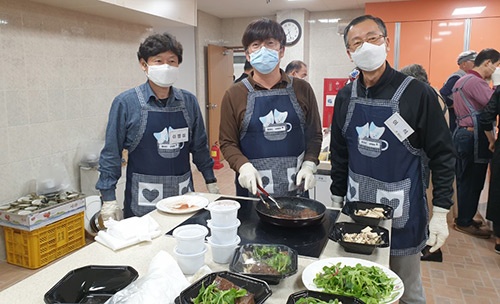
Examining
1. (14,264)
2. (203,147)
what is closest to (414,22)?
(203,147)

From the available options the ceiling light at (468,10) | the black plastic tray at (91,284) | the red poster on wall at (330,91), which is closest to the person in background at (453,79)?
the red poster on wall at (330,91)

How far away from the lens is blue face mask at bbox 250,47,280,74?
2037 millimetres

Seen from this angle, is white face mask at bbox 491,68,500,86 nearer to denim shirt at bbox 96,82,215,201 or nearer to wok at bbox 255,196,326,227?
wok at bbox 255,196,326,227

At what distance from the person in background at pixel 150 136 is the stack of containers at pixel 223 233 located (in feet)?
3.20

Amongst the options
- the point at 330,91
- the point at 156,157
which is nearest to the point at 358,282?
the point at 156,157

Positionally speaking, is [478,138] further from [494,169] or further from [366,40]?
[366,40]

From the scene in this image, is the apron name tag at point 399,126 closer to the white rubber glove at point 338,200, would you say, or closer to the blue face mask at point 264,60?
the white rubber glove at point 338,200

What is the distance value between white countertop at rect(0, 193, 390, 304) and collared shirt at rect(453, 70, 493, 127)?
2.83 m

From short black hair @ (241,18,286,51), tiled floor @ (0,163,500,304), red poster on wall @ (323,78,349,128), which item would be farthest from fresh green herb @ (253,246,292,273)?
red poster on wall @ (323,78,349,128)

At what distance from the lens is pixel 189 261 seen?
1190mm

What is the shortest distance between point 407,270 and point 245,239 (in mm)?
864

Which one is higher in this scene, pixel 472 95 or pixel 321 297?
pixel 472 95

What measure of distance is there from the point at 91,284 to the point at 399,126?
52.6 inches

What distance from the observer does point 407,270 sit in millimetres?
1830
